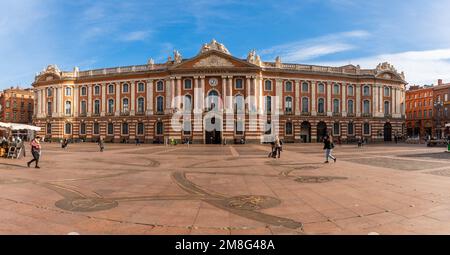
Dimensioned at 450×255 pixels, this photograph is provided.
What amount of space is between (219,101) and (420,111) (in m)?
66.2

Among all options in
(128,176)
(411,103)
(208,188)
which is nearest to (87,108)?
(128,176)

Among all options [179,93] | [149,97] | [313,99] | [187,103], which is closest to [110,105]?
[149,97]

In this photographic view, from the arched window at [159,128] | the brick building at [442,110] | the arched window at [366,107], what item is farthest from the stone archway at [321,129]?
the brick building at [442,110]

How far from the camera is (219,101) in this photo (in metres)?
51.1

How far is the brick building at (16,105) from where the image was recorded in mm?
80312

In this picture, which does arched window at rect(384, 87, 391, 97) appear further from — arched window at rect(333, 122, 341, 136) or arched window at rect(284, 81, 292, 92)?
arched window at rect(284, 81, 292, 92)

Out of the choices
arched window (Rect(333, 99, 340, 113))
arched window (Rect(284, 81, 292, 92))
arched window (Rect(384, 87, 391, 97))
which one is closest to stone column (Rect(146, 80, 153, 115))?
arched window (Rect(284, 81, 292, 92))

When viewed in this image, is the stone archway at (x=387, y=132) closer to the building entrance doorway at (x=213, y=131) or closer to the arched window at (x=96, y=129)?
the building entrance doorway at (x=213, y=131)

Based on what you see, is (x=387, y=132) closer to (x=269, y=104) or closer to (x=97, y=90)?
(x=269, y=104)

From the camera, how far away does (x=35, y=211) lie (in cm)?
658

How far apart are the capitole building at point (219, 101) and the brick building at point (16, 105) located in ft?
81.8
